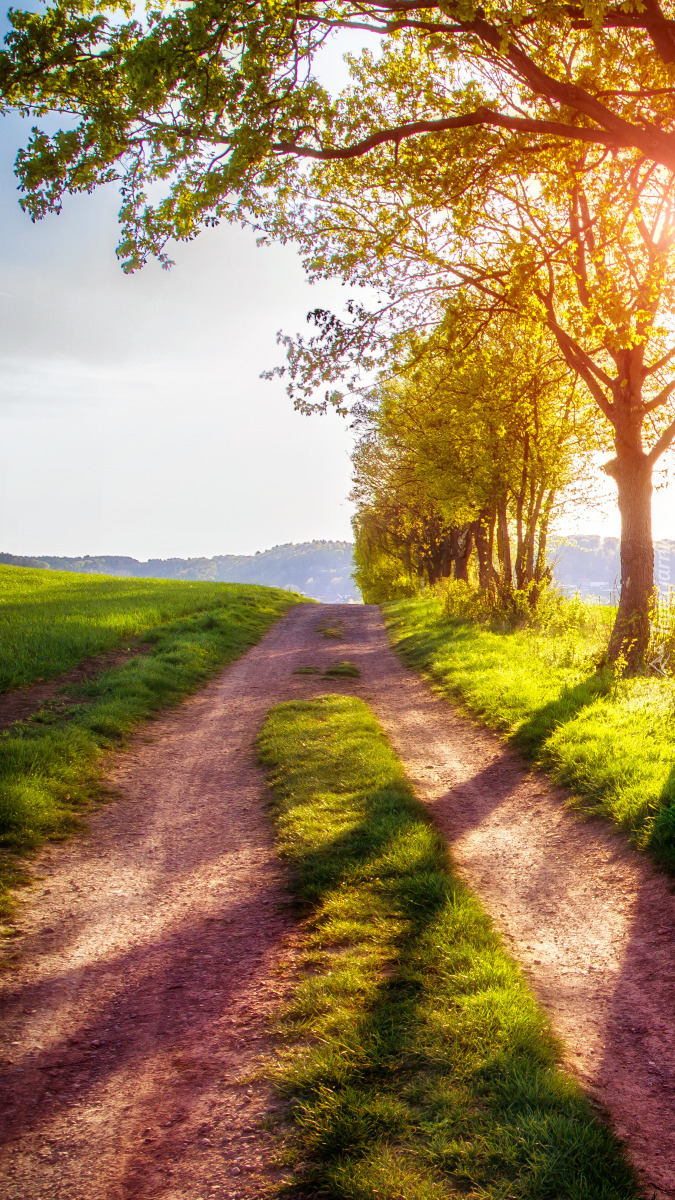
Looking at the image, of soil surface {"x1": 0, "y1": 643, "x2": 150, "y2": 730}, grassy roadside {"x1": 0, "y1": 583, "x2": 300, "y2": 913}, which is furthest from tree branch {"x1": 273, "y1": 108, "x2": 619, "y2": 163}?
soil surface {"x1": 0, "y1": 643, "x2": 150, "y2": 730}

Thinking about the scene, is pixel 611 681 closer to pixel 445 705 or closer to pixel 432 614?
pixel 445 705

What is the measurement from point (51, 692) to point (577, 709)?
949 cm

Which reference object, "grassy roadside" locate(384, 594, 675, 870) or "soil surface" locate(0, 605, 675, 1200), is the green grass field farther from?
"grassy roadside" locate(384, 594, 675, 870)

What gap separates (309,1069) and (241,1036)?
63 cm

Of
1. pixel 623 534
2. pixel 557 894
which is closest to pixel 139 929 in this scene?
pixel 557 894

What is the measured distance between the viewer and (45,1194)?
3072 millimetres

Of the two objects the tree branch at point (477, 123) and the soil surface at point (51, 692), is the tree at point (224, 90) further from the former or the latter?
the soil surface at point (51, 692)

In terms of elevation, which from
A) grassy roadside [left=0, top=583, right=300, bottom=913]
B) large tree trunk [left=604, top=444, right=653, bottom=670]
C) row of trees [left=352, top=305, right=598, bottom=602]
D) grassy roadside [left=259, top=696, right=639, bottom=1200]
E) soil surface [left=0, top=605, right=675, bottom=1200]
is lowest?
soil surface [left=0, top=605, right=675, bottom=1200]

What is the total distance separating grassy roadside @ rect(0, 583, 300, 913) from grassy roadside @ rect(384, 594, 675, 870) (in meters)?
5.77

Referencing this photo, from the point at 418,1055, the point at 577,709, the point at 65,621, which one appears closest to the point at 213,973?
the point at 418,1055

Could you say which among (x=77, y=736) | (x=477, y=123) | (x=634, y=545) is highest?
(x=477, y=123)

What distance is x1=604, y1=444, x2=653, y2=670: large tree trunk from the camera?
44.8 ft

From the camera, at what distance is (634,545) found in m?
13.9

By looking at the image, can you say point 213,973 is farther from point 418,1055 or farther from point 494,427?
point 494,427
